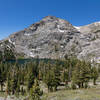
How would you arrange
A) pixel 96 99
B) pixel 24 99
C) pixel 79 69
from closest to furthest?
pixel 96 99 → pixel 24 99 → pixel 79 69

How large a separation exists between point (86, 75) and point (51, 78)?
50.8 ft

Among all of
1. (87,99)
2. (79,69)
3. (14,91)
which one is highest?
(79,69)

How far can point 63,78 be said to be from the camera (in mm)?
73562

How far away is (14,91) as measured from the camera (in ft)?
171

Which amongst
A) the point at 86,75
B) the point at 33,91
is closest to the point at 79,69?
the point at 86,75

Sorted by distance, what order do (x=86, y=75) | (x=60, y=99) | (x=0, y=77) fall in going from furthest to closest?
(x=0, y=77)
(x=86, y=75)
(x=60, y=99)

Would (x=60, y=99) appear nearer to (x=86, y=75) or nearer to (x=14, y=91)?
(x=86, y=75)

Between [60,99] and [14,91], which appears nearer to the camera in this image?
[60,99]

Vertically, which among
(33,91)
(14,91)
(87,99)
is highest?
(33,91)

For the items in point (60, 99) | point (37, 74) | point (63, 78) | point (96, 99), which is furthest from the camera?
point (37, 74)

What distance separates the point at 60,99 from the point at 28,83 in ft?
88.5

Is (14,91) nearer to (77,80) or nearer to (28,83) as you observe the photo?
(28,83)

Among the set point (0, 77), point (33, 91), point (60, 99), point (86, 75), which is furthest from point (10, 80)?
point (86, 75)

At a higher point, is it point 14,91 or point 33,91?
point 33,91
